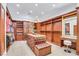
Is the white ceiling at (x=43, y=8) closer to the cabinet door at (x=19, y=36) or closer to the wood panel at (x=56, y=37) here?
the wood panel at (x=56, y=37)

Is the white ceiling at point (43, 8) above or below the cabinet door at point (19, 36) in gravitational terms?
above

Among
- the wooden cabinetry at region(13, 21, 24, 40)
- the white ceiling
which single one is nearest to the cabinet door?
the wooden cabinetry at region(13, 21, 24, 40)

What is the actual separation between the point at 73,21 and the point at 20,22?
608cm

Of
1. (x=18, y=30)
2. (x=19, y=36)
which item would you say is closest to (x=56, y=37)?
(x=19, y=36)

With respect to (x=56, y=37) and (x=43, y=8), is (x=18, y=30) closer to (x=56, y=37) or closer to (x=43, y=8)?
(x=56, y=37)

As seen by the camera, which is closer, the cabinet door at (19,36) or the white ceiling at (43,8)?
the white ceiling at (43,8)

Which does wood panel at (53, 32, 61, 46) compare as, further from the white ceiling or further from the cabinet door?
the cabinet door

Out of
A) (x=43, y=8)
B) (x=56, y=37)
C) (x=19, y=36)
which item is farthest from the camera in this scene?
(x=19, y=36)

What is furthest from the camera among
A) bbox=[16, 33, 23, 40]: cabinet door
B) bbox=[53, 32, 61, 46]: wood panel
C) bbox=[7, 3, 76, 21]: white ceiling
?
bbox=[16, 33, 23, 40]: cabinet door

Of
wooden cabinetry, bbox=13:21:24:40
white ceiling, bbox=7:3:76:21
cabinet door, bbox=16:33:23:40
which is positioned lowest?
cabinet door, bbox=16:33:23:40

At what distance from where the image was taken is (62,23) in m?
5.93

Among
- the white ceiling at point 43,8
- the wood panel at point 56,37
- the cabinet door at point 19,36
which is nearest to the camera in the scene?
the white ceiling at point 43,8

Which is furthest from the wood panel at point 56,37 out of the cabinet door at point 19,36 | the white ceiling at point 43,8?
the cabinet door at point 19,36

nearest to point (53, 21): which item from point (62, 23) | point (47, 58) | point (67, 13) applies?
point (62, 23)
